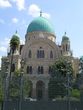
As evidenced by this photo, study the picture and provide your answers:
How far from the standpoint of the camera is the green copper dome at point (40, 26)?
7450 cm

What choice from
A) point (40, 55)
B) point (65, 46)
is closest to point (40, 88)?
point (40, 55)

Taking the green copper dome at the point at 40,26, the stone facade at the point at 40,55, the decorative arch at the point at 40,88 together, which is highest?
the green copper dome at the point at 40,26

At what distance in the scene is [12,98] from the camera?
30828mm

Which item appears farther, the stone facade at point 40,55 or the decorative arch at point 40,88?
the stone facade at point 40,55

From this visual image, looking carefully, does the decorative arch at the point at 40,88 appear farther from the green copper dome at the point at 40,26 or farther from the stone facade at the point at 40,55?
the green copper dome at the point at 40,26

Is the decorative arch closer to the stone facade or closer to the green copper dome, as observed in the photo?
the stone facade

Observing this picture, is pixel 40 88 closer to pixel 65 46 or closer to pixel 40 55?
pixel 40 55

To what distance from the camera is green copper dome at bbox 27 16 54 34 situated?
74500 millimetres

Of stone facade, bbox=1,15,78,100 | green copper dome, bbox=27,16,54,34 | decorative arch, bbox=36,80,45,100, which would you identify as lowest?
decorative arch, bbox=36,80,45,100

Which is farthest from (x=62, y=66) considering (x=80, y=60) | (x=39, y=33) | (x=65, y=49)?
(x=39, y=33)

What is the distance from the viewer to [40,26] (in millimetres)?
74625

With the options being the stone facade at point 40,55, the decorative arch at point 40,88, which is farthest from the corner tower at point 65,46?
the decorative arch at point 40,88

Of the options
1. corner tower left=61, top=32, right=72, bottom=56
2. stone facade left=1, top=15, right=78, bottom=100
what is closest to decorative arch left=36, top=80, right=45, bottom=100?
stone facade left=1, top=15, right=78, bottom=100

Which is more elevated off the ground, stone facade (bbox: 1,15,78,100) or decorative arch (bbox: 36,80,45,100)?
stone facade (bbox: 1,15,78,100)
